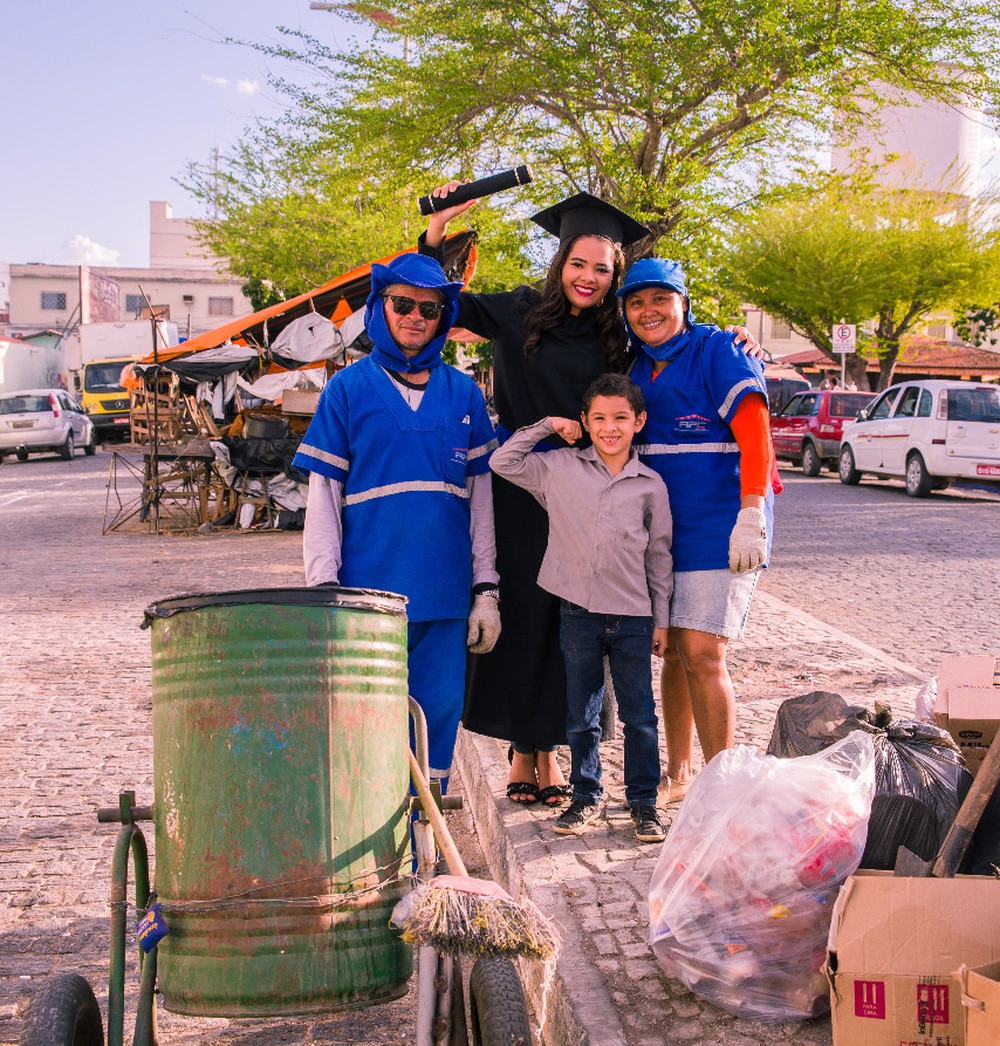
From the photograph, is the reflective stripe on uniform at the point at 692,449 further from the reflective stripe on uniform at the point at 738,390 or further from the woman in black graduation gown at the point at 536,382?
the woman in black graduation gown at the point at 536,382

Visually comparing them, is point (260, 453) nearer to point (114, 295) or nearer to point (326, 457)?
point (326, 457)

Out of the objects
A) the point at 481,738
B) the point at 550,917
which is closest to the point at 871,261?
the point at 481,738

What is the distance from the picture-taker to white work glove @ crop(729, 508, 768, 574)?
13.5ft

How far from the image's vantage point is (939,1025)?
9.23 feet

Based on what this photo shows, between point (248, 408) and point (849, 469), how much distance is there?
35.2ft

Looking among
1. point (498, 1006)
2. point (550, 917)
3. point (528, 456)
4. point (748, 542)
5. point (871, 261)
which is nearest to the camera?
point (498, 1006)

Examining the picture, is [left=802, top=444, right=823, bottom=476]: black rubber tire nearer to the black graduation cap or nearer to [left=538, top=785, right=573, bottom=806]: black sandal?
[left=538, top=785, right=573, bottom=806]: black sandal

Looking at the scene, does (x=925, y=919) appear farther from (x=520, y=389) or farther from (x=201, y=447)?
(x=201, y=447)

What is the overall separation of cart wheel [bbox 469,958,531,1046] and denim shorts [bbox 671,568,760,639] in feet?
5.87

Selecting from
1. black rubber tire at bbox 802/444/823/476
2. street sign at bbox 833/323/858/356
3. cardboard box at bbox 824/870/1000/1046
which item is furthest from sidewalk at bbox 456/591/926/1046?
street sign at bbox 833/323/858/356

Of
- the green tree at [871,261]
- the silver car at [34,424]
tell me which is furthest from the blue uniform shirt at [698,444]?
the green tree at [871,261]

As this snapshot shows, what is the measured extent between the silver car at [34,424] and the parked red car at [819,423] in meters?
17.0

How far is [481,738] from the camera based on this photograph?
6.20m

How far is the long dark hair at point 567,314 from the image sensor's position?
4.53m
